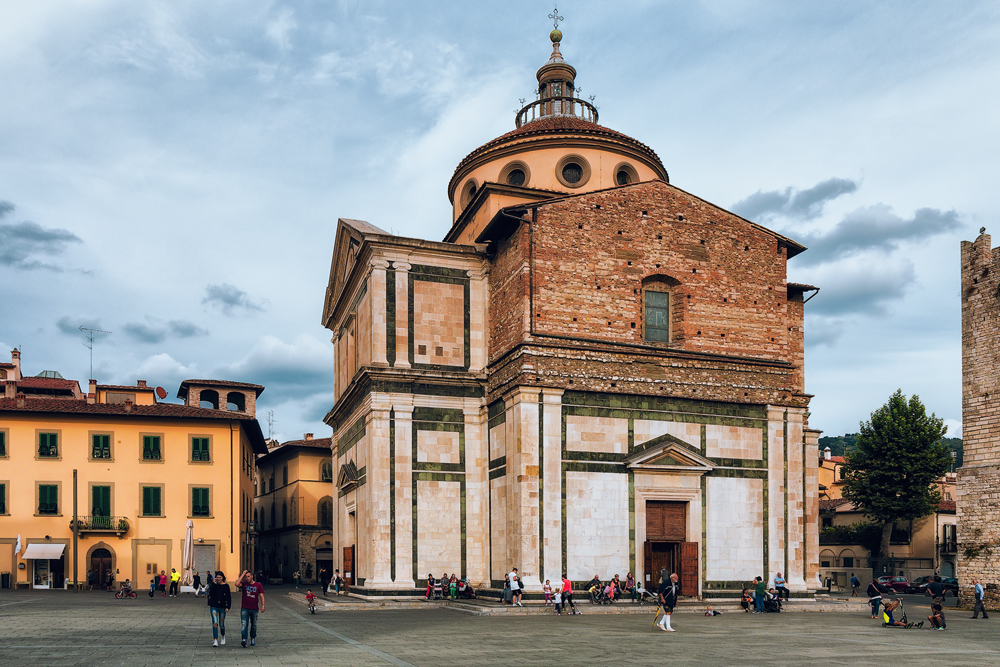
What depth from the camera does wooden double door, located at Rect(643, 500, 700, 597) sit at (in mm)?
28531

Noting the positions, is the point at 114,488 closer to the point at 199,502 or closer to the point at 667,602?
the point at 199,502

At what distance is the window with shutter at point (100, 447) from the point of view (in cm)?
4344

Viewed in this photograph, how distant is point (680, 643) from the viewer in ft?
59.4

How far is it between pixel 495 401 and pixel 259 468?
4658cm

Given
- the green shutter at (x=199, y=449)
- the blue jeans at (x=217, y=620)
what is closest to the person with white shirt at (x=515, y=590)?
the blue jeans at (x=217, y=620)

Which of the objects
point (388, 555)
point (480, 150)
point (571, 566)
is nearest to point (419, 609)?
point (388, 555)

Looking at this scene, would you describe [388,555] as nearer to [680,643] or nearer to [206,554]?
[680,643]

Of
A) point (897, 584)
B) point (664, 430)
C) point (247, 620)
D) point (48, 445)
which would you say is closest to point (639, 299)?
point (664, 430)

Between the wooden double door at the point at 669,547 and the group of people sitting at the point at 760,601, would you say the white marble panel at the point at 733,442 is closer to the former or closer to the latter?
the wooden double door at the point at 669,547

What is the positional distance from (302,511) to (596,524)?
35.8 metres

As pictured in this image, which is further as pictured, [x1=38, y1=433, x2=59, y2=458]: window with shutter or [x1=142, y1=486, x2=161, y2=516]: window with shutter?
[x1=142, y1=486, x2=161, y2=516]: window with shutter

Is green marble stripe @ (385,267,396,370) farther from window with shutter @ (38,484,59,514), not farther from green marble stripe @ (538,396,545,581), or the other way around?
window with shutter @ (38,484,59,514)

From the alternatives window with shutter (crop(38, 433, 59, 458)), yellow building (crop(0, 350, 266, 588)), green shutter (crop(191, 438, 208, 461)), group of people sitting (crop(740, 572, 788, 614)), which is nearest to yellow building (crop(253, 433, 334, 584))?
yellow building (crop(0, 350, 266, 588))

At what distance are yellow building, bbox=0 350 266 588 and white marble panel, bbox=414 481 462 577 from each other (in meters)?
18.8
